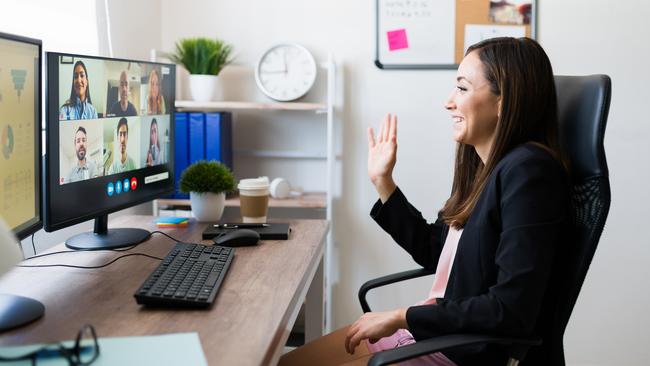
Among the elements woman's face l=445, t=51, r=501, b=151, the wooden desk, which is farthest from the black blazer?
the wooden desk

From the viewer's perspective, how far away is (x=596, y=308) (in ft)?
9.82

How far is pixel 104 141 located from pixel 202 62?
3.59ft

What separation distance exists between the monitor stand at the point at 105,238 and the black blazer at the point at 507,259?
2.57 ft

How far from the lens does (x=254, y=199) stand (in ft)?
6.95

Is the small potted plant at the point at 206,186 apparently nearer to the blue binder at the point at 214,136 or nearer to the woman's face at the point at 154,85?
the woman's face at the point at 154,85

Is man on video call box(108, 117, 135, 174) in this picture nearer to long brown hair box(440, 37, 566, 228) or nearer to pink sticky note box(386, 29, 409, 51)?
long brown hair box(440, 37, 566, 228)

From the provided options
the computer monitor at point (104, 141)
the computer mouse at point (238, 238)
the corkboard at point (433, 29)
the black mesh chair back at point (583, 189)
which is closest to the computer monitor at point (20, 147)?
the computer monitor at point (104, 141)

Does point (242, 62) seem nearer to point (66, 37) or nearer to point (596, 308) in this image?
point (66, 37)

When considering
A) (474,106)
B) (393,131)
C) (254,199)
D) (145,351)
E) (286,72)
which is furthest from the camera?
(286,72)

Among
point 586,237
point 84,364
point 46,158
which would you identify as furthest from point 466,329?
point 46,158

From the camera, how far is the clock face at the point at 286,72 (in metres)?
2.82

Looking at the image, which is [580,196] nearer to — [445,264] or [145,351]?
[445,264]

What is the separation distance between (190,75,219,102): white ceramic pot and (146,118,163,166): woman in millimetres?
778

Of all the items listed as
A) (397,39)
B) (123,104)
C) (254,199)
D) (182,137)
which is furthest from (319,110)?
(123,104)
